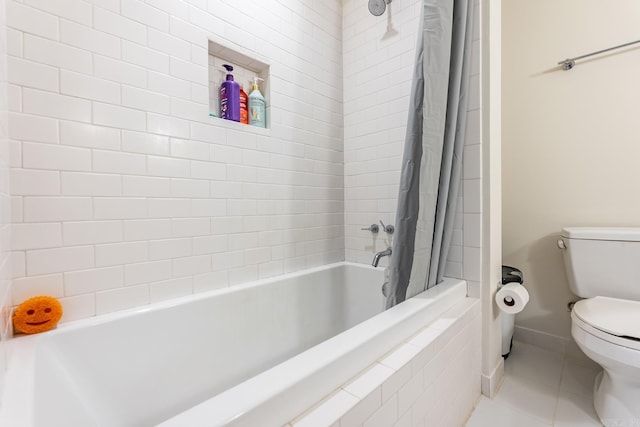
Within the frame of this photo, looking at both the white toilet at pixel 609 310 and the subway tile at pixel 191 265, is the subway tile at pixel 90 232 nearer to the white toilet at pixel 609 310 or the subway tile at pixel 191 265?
the subway tile at pixel 191 265

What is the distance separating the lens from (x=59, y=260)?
0.92 metres

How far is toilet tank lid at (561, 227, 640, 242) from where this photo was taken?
129 centimetres

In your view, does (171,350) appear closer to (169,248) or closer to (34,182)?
(169,248)

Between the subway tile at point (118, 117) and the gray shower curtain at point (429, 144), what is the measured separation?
1.06m

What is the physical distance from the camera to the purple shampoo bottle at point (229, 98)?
1.34 meters

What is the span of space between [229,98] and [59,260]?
36.8 inches

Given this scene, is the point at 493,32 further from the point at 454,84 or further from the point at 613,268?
the point at 613,268

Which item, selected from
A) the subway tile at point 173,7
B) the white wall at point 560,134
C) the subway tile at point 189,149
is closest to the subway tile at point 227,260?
the subway tile at point 189,149

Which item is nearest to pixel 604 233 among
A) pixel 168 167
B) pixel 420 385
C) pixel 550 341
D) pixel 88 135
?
pixel 550 341

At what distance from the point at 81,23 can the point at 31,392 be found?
1.12 meters

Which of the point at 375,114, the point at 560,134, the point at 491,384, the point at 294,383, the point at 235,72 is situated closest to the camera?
the point at 294,383

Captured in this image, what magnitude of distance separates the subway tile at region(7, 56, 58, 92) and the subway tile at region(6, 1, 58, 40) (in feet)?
0.34

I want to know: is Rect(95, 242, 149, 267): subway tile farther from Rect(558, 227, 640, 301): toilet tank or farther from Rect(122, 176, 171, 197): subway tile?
Rect(558, 227, 640, 301): toilet tank

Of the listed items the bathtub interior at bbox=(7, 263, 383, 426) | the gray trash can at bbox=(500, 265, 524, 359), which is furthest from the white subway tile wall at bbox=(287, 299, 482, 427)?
the bathtub interior at bbox=(7, 263, 383, 426)
